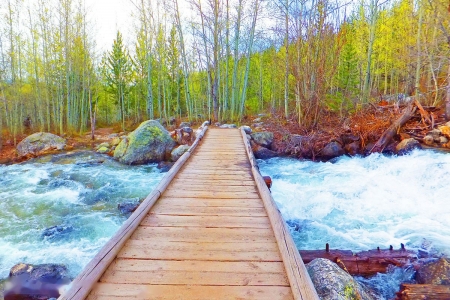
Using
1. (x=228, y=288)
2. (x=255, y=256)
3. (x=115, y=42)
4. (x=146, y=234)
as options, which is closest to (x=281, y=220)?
(x=255, y=256)

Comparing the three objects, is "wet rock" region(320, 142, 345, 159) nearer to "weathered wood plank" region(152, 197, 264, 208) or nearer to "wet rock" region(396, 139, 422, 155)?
"wet rock" region(396, 139, 422, 155)

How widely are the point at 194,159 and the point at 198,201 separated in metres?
2.80

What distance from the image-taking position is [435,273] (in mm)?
3760

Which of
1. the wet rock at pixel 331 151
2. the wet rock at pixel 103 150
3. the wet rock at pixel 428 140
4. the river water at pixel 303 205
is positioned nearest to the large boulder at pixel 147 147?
the river water at pixel 303 205

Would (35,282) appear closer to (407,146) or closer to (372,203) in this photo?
(372,203)

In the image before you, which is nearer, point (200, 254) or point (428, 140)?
point (200, 254)

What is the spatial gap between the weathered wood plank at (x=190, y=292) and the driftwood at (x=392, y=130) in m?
9.32

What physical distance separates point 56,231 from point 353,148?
30.6 ft

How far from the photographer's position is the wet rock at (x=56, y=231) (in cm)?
582

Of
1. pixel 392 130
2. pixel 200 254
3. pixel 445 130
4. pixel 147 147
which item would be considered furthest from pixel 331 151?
pixel 200 254

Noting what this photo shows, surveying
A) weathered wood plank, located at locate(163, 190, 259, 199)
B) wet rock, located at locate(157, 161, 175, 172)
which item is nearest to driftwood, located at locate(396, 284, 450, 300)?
weathered wood plank, located at locate(163, 190, 259, 199)

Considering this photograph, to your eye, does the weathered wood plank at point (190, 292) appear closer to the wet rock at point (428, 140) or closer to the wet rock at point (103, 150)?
the wet rock at point (428, 140)

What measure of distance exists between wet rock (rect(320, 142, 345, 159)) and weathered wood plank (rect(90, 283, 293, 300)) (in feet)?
29.7

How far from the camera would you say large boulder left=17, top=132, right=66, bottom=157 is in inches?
529
